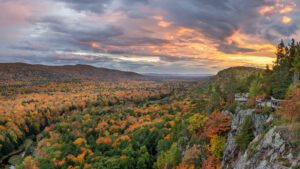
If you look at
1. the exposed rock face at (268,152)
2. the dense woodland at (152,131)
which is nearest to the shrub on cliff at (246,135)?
the dense woodland at (152,131)

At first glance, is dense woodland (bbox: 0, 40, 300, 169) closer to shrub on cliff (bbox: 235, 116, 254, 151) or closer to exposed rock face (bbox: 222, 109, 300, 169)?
shrub on cliff (bbox: 235, 116, 254, 151)

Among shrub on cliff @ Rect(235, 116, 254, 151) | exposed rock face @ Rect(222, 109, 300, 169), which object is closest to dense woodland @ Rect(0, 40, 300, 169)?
shrub on cliff @ Rect(235, 116, 254, 151)

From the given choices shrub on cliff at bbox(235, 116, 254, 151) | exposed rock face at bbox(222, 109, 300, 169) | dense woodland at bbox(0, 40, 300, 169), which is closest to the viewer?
exposed rock face at bbox(222, 109, 300, 169)

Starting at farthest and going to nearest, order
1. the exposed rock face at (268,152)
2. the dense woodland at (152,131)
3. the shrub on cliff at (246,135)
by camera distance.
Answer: the dense woodland at (152,131), the shrub on cliff at (246,135), the exposed rock face at (268,152)

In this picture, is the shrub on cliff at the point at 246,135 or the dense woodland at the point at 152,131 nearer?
the shrub on cliff at the point at 246,135

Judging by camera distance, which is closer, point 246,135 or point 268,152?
point 268,152

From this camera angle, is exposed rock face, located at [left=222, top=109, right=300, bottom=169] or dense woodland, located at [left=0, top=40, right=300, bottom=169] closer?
exposed rock face, located at [left=222, top=109, right=300, bottom=169]

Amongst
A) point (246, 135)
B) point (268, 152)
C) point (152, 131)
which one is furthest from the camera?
point (152, 131)

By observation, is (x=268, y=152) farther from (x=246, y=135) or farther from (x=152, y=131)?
(x=152, y=131)

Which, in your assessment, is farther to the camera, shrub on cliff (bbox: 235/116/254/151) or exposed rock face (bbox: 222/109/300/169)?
shrub on cliff (bbox: 235/116/254/151)

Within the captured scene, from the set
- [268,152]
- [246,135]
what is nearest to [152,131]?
[246,135]

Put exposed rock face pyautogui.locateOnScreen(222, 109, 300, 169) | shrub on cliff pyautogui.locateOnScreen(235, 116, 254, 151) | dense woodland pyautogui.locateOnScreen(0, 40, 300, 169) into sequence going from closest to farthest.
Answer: exposed rock face pyautogui.locateOnScreen(222, 109, 300, 169) → shrub on cliff pyautogui.locateOnScreen(235, 116, 254, 151) → dense woodland pyautogui.locateOnScreen(0, 40, 300, 169)

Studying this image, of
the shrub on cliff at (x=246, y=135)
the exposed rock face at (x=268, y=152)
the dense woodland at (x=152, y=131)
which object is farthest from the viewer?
the dense woodland at (x=152, y=131)

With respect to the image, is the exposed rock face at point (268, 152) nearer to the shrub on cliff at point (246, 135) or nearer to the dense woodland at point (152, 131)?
the shrub on cliff at point (246, 135)
